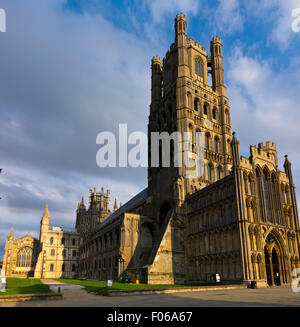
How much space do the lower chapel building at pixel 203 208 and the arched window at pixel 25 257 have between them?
37.0m

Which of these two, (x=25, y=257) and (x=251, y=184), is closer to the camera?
(x=251, y=184)

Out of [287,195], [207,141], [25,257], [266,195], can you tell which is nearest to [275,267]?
[266,195]

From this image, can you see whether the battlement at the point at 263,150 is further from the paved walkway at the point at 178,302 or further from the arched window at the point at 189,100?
the paved walkway at the point at 178,302

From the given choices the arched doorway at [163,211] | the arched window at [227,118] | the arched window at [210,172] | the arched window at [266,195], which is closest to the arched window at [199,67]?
→ the arched window at [227,118]

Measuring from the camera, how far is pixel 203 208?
→ 38750 mm

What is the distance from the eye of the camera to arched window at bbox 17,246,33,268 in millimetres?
96887

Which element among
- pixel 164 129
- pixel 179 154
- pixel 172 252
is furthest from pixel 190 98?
pixel 172 252

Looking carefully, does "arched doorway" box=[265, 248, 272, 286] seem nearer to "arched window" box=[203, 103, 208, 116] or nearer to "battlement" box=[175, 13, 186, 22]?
"arched window" box=[203, 103, 208, 116]

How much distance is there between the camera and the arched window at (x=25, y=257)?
96887 millimetres

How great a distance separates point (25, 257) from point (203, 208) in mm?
81593

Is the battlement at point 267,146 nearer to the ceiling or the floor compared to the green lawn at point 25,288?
nearer to the ceiling

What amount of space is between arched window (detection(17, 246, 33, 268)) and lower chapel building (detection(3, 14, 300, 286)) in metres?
37.0

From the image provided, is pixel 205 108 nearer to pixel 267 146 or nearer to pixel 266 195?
pixel 267 146

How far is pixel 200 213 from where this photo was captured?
130ft
